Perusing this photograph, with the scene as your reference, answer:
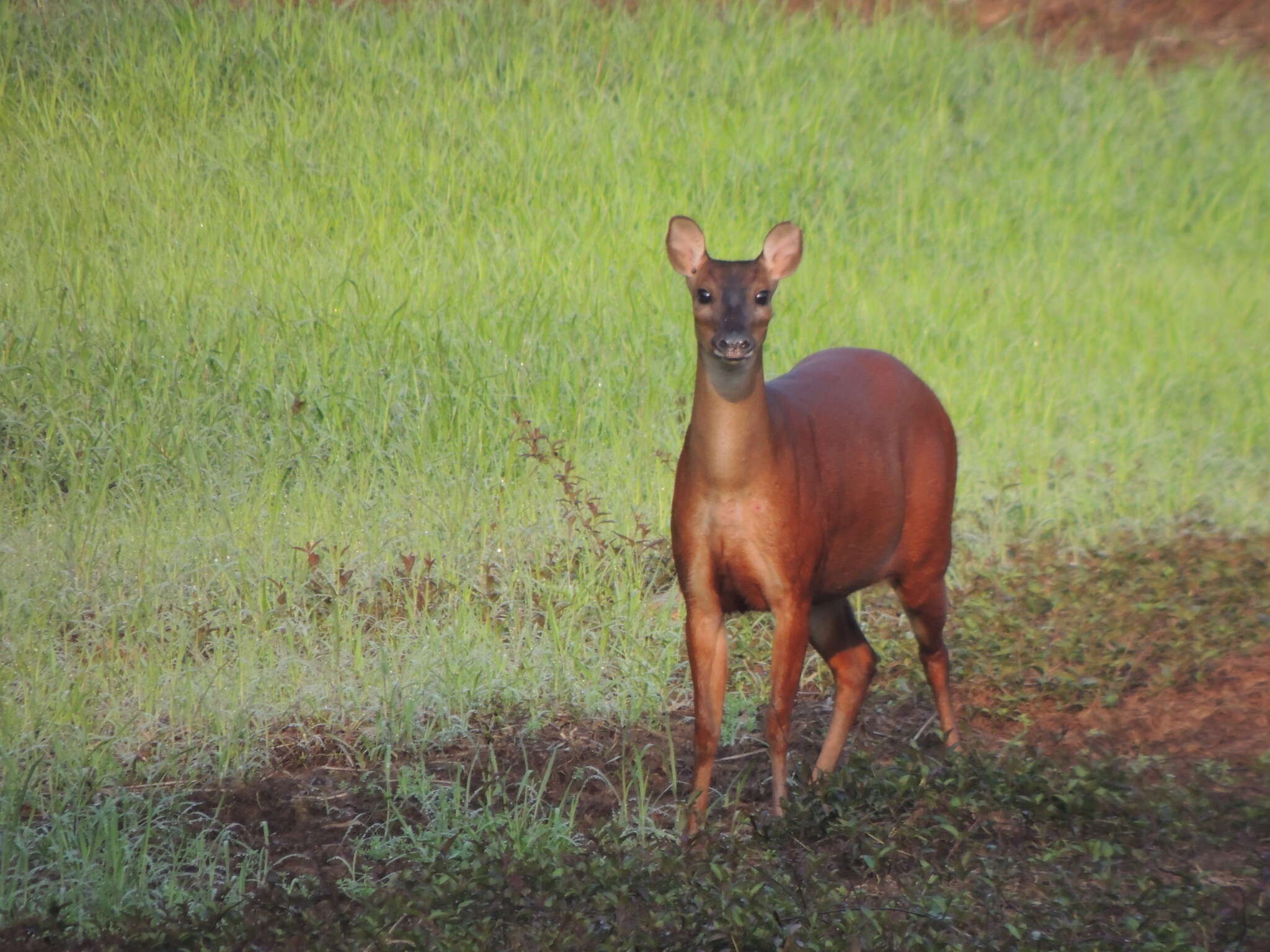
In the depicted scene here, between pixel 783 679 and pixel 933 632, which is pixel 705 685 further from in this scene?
pixel 933 632

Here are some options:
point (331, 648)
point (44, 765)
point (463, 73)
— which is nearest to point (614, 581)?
point (331, 648)

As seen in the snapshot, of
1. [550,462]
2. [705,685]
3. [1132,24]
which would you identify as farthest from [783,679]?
[1132,24]

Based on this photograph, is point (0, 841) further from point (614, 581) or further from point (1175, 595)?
point (1175, 595)

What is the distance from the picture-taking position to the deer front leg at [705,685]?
5402mm

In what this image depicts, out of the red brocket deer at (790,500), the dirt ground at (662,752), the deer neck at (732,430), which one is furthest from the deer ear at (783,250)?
the dirt ground at (662,752)

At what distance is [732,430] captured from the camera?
17.4 ft

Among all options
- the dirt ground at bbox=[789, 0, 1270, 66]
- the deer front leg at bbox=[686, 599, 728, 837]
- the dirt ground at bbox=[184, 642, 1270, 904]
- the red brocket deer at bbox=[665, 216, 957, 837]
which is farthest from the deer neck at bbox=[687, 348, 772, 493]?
the dirt ground at bbox=[789, 0, 1270, 66]

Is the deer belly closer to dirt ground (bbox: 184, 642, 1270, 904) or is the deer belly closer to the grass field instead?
dirt ground (bbox: 184, 642, 1270, 904)

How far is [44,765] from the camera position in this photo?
19.8 ft

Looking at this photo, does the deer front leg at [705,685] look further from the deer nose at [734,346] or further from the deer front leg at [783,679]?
the deer nose at [734,346]

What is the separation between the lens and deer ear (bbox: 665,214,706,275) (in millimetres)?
5617

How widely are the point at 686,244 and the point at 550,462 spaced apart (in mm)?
3226

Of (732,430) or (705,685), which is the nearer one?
(732,430)

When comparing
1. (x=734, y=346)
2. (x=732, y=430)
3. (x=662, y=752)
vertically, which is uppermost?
(x=734, y=346)
